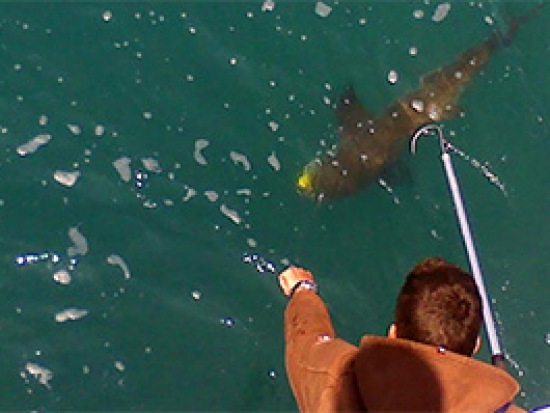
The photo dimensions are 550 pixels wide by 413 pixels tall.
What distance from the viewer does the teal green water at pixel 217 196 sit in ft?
16.8

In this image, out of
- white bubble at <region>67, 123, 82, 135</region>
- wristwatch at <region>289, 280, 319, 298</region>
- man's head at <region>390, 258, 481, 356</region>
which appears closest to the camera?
man's head at <region>390, 258, 481, 356</region>

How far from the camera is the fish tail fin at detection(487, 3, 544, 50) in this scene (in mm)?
6359

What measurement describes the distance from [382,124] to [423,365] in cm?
369

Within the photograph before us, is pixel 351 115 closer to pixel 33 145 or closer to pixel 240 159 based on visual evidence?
pixel 240 159

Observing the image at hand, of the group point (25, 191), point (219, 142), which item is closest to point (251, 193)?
point (219, 142)

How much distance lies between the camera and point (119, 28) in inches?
235

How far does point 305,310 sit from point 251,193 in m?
2.06

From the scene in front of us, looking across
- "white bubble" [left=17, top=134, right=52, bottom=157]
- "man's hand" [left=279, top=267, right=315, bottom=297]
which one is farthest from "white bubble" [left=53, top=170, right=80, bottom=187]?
"man's hand" [left=279, top=267, right=315, bottom=297]

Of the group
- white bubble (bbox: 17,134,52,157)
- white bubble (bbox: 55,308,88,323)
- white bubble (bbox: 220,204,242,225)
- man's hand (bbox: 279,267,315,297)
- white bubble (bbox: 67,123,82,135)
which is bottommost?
white bubble (bbox: 55,308,88,323)

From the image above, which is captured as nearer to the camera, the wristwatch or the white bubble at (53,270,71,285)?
the wristwatch

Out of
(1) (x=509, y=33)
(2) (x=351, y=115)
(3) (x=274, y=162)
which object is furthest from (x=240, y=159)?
(1) (x=509, y=33)

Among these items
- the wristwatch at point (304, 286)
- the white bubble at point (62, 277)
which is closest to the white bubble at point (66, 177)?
the white bubble at point (62, 277)

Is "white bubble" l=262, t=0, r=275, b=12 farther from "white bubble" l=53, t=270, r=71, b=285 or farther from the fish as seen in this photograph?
"white bubble" l=53, t=270, r=71, b=285

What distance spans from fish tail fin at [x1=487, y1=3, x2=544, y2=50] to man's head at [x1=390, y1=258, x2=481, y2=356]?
4.04 m
